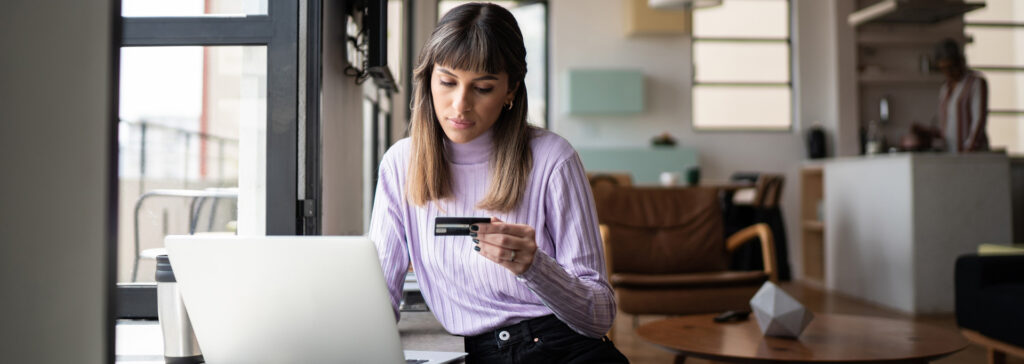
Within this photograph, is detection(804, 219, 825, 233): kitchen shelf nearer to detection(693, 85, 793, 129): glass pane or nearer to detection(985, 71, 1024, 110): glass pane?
detection(693, 85, 793, 129): glass pane

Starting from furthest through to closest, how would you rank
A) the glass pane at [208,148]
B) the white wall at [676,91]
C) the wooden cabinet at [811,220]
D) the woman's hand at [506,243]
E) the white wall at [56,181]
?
the white wall at [676,91]
the wooden cabinet at [811,220]
the glass pane at [208,148]
the woman's hand at [506,243]
the white wall at [56,181]

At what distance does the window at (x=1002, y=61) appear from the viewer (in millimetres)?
7496

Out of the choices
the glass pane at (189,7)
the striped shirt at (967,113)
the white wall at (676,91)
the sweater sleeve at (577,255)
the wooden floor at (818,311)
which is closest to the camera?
the sweater sleeve at (577,255)

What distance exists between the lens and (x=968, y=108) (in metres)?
5.41

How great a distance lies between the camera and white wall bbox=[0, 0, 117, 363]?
0.65 meters

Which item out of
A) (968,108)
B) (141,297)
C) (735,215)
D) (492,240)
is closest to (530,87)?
(735,215)

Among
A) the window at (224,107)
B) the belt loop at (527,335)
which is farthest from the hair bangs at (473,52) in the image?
the window at (224,107)

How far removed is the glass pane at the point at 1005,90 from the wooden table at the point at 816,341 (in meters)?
5.92

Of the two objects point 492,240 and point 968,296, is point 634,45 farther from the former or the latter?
point 492,240

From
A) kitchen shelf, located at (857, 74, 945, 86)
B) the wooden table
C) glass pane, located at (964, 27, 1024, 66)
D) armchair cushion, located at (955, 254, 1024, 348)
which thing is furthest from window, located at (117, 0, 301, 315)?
glass pane, located at (964, 27, 1024, 66)

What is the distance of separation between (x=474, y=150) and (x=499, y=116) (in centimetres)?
7

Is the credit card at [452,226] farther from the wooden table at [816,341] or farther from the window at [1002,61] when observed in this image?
the window at [1002,61]

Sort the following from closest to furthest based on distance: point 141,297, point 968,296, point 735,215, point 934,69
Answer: point 141,297 → point 968,296 → point 735,215 → point 934,69

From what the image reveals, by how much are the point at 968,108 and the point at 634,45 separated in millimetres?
2967
